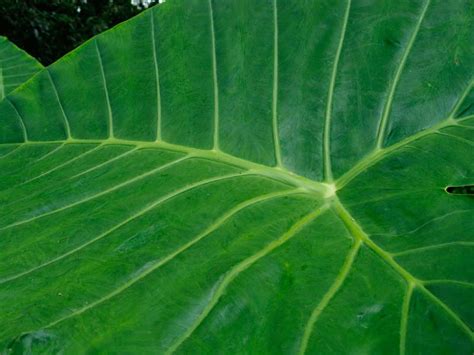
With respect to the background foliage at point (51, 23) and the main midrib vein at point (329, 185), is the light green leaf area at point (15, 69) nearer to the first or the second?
the main midrib vein at point (329, 185)

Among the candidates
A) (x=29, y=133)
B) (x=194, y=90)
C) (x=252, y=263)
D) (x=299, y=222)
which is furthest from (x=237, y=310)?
(x=29, y=133)

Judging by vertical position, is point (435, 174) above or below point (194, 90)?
below

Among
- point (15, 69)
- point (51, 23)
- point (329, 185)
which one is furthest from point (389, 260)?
point (51, 23)

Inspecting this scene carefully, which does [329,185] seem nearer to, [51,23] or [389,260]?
[389,260]

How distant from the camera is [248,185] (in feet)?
3.15

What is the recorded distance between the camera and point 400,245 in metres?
0.76

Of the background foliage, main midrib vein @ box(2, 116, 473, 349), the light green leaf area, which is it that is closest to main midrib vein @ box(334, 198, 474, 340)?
main midrib vein @ box(2, 116, 473, 349)

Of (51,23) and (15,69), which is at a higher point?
(15,69)

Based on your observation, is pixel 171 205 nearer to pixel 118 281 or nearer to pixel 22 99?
pixel 118 281

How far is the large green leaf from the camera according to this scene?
69 cm

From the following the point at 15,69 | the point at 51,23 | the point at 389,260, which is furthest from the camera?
the point at 51,23

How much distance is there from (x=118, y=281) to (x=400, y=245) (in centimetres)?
33

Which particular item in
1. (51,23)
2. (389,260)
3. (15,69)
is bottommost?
(51,23)

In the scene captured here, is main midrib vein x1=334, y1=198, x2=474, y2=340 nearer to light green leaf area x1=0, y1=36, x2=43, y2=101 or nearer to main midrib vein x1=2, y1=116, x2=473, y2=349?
main midrib vein x1=2, y1=116, x2=473, y2=349
